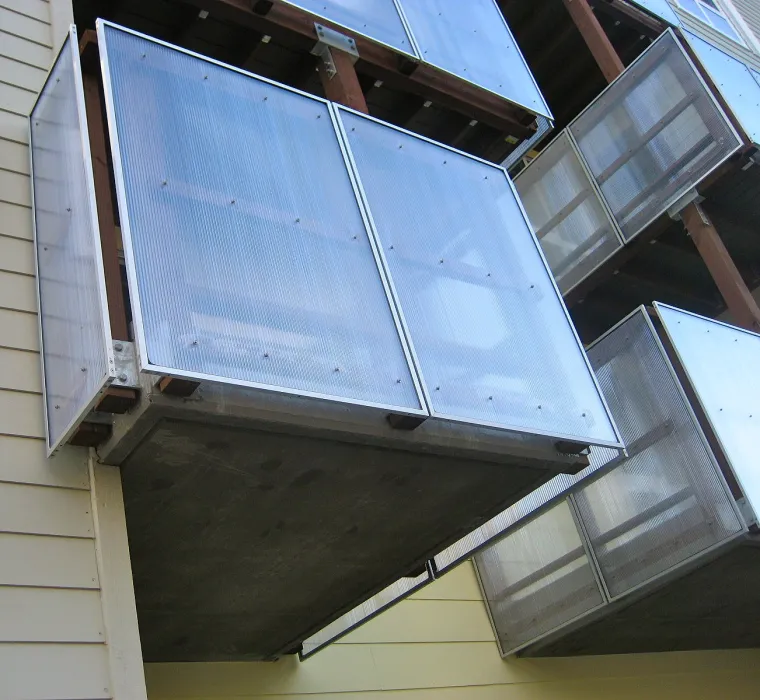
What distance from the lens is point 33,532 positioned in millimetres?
3582

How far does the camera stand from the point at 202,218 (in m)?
3.99

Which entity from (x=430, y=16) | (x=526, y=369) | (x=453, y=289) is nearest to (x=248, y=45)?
(x=430, y=16)

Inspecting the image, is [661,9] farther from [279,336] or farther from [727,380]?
[279,336]

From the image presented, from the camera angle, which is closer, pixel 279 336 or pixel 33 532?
pixel 33 532

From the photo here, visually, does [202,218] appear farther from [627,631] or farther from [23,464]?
[627,631]

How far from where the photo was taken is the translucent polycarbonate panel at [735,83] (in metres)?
8.06

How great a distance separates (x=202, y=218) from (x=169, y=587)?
2.04m

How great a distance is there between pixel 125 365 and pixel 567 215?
6.29m

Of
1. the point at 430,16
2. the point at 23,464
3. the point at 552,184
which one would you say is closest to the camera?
the point at 23,464

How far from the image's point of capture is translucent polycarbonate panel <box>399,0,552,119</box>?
668 cm

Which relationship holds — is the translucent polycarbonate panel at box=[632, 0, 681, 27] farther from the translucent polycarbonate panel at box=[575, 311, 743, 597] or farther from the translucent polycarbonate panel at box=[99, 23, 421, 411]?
the translucent polycarbonate panel at box=[99, 23, 421, 411]

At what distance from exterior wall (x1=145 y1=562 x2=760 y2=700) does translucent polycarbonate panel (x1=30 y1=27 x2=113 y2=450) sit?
100 inches

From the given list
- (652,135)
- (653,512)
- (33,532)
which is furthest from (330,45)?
(33,532)

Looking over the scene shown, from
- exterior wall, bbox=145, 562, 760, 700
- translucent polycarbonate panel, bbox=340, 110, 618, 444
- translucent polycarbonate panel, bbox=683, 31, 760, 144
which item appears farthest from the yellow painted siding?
translucent polycarbonate panel, bbox=683, 31, 760, 144
